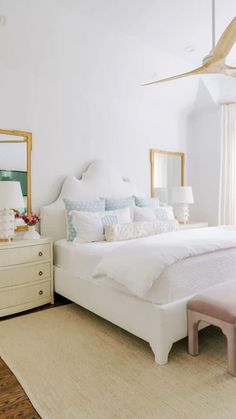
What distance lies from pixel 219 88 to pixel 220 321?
160 inches

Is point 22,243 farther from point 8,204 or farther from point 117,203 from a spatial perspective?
point 117,203

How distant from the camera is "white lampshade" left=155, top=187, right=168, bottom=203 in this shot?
475 centimetres

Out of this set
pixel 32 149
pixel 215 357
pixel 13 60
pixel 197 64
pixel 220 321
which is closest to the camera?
pixel 220 321

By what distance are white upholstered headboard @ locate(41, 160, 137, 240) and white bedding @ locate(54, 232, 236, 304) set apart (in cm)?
61

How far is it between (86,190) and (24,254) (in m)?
1.20

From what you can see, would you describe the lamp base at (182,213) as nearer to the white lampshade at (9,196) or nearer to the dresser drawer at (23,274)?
the dresser drawer at (23,274)

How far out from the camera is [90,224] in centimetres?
313

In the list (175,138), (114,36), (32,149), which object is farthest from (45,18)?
(175,138)

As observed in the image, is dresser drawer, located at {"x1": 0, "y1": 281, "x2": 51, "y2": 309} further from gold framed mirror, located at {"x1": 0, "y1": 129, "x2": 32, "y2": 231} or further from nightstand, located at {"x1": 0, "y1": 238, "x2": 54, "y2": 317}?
gold framed mirror, located at {"x1": 0, "y1": 129, "x2": 32, "y2": 231}

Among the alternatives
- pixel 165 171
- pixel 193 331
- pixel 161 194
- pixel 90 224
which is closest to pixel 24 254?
pixel 90 224

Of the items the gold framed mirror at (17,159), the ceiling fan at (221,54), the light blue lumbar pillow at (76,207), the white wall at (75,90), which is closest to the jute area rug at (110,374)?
the light blue lumbar pillow at (76,207)

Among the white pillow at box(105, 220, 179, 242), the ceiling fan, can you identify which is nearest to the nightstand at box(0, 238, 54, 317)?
the white pillow at box(105, 220, 179, 242)

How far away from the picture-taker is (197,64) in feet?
13.5

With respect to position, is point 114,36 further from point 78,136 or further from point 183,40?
point 78,136
